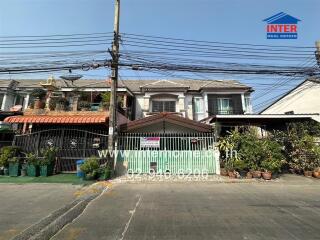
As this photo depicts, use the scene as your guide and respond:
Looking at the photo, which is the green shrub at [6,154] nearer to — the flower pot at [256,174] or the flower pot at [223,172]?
the flower pot at [223,172]

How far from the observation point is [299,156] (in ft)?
44.5

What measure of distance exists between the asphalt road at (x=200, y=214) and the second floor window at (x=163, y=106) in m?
11.1

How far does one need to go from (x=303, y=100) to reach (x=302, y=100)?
0.32 feet

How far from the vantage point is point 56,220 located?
19.0 ft

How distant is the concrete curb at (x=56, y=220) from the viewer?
4.82 metres

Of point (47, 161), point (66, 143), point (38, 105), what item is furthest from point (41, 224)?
point (38, 105)

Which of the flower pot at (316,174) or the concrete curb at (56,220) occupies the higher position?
the flower pot at (316,174)

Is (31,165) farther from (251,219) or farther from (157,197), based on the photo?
(251,219)

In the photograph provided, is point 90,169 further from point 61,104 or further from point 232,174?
point 232,174

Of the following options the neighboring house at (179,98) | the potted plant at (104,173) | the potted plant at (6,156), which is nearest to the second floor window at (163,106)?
the neighboring house at (179,98)

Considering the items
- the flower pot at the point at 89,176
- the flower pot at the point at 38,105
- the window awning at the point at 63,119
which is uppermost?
the flower pot at the point at 38,105

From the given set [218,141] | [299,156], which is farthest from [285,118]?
[218,141]

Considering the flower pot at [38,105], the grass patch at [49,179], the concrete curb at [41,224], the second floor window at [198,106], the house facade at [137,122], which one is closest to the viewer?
the concrete curb at [41,224]

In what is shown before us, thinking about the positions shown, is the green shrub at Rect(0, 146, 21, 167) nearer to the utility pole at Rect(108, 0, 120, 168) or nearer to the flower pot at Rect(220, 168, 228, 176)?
the utility pole at Rect(108, 0, 120, 168)
